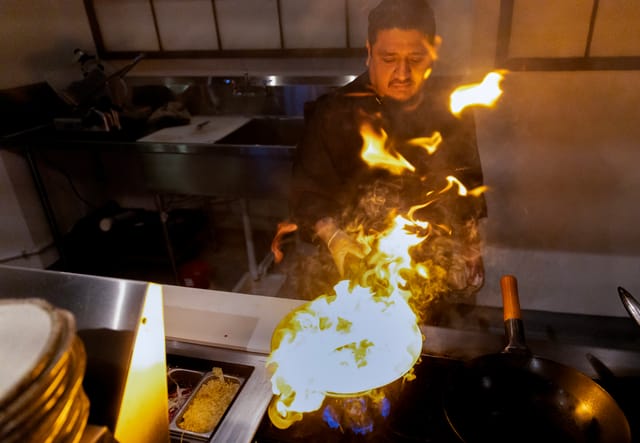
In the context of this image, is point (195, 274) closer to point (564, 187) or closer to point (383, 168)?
point (383, 168)

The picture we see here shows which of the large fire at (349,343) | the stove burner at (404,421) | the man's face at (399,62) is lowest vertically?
the stove burner at (404,421)

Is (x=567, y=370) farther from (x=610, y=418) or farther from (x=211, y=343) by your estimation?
(x=211, y=343)

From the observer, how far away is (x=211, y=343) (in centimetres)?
139

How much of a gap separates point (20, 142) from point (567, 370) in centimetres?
386

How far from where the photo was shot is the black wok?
999 mm

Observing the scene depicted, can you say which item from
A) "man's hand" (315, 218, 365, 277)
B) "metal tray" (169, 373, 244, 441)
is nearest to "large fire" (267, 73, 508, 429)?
"metal tray" (169, 373, 244, 441)

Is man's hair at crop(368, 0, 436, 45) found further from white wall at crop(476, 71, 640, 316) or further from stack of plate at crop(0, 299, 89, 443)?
stack of plate at crop(0, 299, 89, 443)

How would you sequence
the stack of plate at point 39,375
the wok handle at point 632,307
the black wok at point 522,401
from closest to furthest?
1. the stack of plate at point 39,375
2. the black wok at point 522,401
3. the wok handle at point 632,307

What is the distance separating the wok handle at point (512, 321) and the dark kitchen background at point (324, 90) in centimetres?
221

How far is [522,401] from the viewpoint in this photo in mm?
1099

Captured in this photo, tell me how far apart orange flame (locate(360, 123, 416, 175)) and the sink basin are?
4.94 ft

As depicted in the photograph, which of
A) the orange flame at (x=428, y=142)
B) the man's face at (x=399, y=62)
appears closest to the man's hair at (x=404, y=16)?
the man's face at (x=399, y=62)

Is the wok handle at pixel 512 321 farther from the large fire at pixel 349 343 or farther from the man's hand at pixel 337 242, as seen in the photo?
the man's hand at pixel 337 242

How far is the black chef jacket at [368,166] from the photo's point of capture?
2291 millimetres
